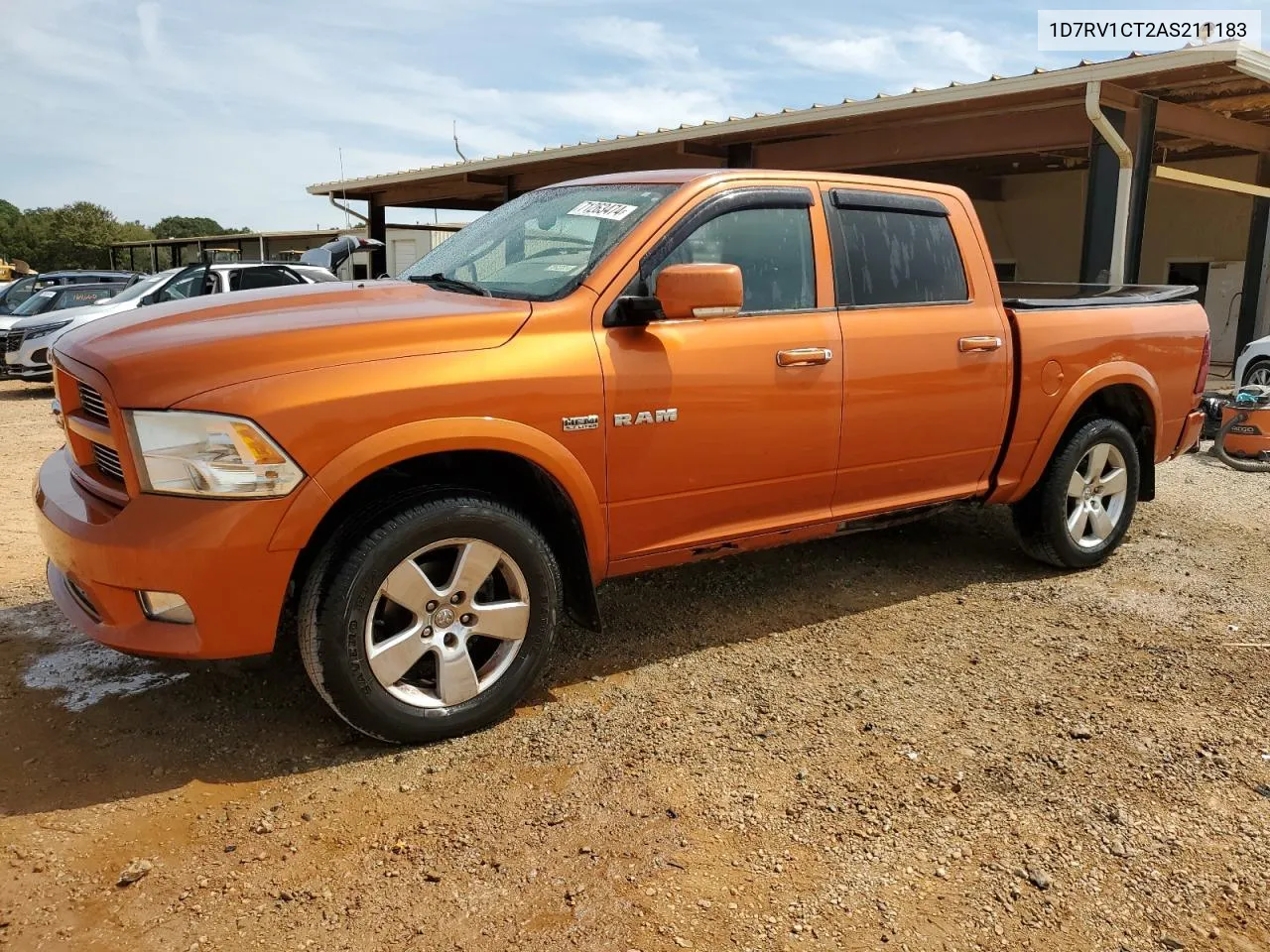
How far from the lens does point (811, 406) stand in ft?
12.3

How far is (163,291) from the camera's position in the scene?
12914 mm

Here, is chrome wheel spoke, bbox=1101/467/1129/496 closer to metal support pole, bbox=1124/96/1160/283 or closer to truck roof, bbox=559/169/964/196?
truck roof, bbox=559/169/964/196

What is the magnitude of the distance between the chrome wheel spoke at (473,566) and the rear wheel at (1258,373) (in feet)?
32.5

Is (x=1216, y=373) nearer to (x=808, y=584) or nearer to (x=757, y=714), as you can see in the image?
(x=808, y=584)

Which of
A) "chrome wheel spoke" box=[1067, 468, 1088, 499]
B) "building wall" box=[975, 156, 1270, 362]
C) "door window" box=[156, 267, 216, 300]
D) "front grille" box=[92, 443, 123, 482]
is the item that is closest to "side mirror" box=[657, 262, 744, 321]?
"front grille" box=[92, 443, 123, 482]

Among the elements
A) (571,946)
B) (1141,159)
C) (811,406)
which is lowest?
(571,946)

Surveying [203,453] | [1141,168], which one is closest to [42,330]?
[203,453]

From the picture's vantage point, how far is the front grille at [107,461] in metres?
2.89

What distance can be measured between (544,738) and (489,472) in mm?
912

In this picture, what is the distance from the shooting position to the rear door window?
156 inches

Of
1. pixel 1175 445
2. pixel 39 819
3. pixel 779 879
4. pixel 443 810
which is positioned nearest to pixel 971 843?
pixel 779 879

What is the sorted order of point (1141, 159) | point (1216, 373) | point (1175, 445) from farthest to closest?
point (1216, 373), point (1141, 159), point (1175, 445)

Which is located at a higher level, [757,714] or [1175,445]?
[1175,445]

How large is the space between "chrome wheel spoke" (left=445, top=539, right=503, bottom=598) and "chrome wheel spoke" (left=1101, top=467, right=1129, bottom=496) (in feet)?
11.4
